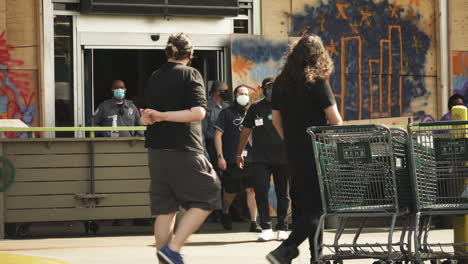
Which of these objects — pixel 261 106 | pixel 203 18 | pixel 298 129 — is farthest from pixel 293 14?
pixel 298 129

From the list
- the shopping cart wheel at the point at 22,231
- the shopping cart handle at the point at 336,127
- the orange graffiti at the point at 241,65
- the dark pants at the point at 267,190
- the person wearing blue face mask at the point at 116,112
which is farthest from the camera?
the orange graffiti at the point at 241,65

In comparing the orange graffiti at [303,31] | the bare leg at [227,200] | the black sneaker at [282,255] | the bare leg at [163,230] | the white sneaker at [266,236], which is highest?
the orange graffiti at [303,31]

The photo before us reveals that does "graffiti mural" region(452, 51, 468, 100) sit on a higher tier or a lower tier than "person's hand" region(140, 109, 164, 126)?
higher

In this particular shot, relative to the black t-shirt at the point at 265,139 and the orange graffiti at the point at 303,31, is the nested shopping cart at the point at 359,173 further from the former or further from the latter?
the orange graffiti at the point at 303,31

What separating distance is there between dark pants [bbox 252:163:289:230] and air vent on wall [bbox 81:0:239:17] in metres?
3.70

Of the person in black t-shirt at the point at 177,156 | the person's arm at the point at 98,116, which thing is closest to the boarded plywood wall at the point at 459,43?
the person's arm at the point at 98,116

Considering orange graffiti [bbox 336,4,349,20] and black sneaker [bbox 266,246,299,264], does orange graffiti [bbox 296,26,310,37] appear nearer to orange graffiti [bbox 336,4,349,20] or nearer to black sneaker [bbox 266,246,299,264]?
orange graffiti [bbox 336,4,349,20]

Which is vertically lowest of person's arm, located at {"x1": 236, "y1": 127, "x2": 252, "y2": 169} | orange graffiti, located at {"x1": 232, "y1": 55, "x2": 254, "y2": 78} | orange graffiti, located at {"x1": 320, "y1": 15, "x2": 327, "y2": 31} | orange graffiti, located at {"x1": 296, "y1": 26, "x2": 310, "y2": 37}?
person's arm, located at {"x1": 236, "y1": 127, "x2": 252, "y2": 169}

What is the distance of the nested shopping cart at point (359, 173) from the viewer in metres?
8.02

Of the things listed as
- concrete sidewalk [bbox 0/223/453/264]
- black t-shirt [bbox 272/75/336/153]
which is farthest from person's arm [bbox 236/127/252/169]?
black t-shirt [bbox 272/75/336/153]

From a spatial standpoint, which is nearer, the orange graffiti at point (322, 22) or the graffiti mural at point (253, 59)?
the graffiti mural at point (253, 59)

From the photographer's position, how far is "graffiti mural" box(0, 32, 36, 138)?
14.9m

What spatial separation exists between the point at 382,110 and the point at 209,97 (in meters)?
2.90

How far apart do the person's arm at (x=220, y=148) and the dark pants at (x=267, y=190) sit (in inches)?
24.2
